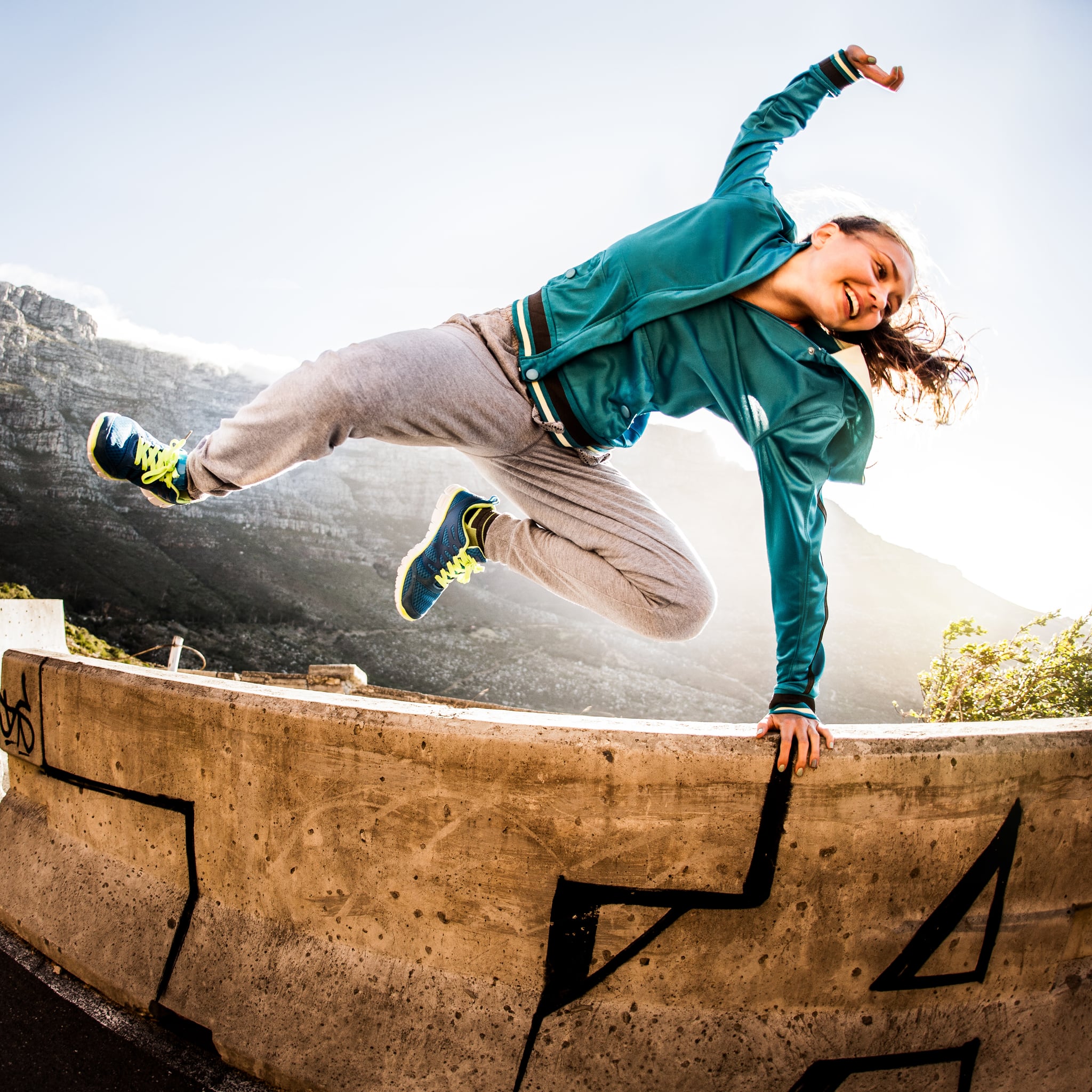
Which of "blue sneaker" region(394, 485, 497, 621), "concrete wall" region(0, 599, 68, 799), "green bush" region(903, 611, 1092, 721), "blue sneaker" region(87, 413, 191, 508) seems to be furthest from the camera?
→ "green bush" region(903, 611, 1092, 721)

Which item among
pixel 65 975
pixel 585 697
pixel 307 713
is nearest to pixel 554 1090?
pixel 307 713

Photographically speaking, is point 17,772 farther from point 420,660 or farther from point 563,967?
point 420,660

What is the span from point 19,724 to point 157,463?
1.02 m

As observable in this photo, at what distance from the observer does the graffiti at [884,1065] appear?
1487mm

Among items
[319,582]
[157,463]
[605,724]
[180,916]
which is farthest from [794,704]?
[319,582]

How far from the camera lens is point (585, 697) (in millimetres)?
50625

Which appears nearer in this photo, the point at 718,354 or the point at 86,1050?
the point at 86,1050

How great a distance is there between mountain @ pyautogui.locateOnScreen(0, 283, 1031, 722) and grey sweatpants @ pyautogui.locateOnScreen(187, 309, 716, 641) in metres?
36.3

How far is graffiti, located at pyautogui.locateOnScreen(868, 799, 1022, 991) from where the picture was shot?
5.03 ft

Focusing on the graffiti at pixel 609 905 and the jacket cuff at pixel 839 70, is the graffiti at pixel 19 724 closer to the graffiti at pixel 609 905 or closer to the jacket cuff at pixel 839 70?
the graffiti at pixel 609 905

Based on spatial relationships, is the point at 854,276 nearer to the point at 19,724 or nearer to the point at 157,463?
the point at 157,463

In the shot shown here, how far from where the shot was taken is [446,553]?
9.34ft

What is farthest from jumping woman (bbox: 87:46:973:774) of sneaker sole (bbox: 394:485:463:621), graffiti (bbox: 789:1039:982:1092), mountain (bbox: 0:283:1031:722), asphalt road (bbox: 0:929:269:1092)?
mountain (bbox: 0:283:1031:722)

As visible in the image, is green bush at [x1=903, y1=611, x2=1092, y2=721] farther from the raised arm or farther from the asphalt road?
the asphalt road
